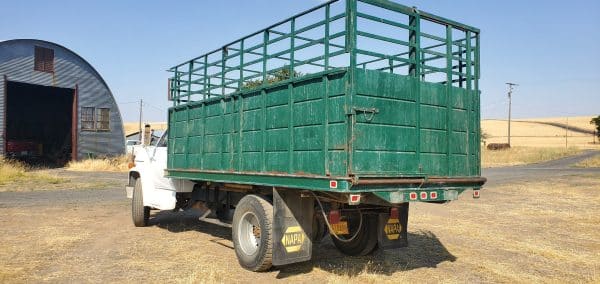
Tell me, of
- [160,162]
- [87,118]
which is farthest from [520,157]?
[160,162]

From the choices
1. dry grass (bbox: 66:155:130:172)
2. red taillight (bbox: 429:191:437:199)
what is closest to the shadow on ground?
red taillight (bbox: 429:191:437:199)

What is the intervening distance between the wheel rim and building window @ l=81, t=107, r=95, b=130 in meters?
26.3

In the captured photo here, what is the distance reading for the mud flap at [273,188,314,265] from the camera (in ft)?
19.8

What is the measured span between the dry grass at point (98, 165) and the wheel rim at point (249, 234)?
23633 mm

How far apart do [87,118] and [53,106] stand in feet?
19.7

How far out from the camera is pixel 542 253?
26.0 ft

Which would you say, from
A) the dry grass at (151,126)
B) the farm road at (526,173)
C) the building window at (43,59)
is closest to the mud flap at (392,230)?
the dry grass at (151,126)

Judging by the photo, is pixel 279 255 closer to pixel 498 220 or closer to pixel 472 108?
pixel 472 108

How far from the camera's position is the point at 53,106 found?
3422 cm

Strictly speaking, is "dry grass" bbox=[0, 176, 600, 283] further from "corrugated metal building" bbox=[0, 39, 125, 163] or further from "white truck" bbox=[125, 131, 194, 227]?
"corrugated metal building" bbox=[0, 39, 125, 163]

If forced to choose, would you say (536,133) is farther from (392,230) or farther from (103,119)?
(392,230)

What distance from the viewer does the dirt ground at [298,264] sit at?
636cm

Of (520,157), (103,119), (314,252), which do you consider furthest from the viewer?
(520,157)

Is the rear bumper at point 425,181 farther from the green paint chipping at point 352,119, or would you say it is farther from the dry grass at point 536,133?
the dry grass at point 536,133
